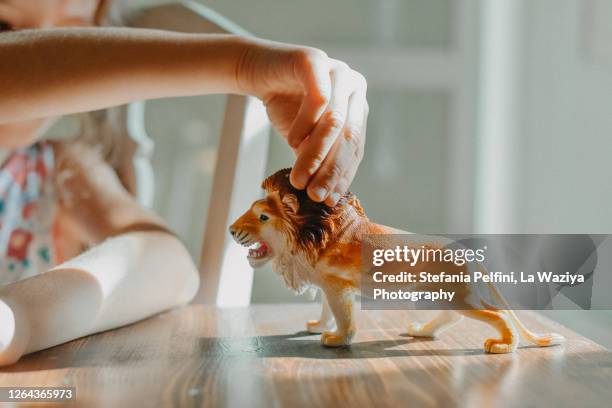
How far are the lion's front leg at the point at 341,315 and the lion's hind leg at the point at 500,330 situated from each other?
0.23 feet

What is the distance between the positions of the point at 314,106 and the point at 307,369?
150 millimetres

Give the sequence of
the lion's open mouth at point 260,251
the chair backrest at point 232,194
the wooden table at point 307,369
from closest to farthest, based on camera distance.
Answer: the wooden table at point 307,369 → the lion's open mouth at point 260,251 → the chair backrest at point 232,194

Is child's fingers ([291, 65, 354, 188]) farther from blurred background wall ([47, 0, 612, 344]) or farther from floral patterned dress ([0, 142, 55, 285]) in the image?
blurred background wall ([47, 0, 612, 344])

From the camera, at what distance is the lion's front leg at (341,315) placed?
1.38 ft

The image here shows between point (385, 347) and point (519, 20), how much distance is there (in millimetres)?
1180

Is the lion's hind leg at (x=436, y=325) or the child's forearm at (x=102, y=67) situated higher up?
the child's forearm at (x=102, y=67)

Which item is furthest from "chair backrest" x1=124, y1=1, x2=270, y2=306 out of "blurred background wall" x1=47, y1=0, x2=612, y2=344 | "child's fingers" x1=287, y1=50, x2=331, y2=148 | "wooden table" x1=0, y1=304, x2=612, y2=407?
"blurred background wall" x1=47, y1=0, x2=612, y2=344

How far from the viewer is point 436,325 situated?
449 mm

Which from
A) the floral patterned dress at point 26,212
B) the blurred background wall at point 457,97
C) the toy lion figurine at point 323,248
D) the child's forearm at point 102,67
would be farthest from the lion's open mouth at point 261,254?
the blurred background wall at point 457,97

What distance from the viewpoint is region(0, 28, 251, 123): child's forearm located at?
1.32 ft

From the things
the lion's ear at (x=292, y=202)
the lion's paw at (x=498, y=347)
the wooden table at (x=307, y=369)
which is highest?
the lion's ear at (x=292, y=202)

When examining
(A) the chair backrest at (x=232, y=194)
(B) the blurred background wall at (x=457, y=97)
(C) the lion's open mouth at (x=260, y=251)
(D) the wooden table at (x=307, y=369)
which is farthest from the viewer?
(B) the blurred background wall at (x=457, y=97)

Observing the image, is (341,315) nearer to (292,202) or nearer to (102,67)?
(292,202)

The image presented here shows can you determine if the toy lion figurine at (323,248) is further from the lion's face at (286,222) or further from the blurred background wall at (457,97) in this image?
the blurred background wall at (457,97)
